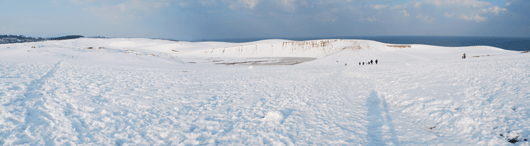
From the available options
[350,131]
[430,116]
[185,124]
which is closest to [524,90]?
[430,116]

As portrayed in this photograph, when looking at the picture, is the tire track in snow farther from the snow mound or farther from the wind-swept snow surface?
the snow mound

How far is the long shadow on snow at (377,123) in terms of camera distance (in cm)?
629

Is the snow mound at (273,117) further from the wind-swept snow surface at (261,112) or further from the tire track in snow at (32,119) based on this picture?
the tire track in snow at (32,119)

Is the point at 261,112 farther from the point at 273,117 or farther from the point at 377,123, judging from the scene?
the point at 377,123

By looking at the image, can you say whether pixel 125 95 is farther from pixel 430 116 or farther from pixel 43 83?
pixel 430 116

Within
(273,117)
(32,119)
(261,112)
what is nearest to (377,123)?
(273,117)

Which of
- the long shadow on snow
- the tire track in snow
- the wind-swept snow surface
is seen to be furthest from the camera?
the long shadow on snow

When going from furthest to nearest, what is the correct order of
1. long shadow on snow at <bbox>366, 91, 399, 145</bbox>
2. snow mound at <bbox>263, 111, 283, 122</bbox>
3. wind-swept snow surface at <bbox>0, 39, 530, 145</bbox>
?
snow mound at <bbox>263, 111, 283, 122</bbox> < long shadow on snow at <bbox>366, 91, 399, 145</bbox> < wind-swept snow surface at <bbox>0, 39, 530, 145</bbox>

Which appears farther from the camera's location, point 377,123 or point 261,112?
point 261,112

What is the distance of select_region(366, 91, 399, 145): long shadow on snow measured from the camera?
20.6 ft

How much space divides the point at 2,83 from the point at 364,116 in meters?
15.6

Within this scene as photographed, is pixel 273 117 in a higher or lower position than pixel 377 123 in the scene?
higher

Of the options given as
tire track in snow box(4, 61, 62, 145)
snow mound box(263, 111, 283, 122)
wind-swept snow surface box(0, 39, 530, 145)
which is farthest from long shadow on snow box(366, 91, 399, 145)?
tire track in snow box(4, 61, 62, 145)

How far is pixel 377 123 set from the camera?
7.56m
